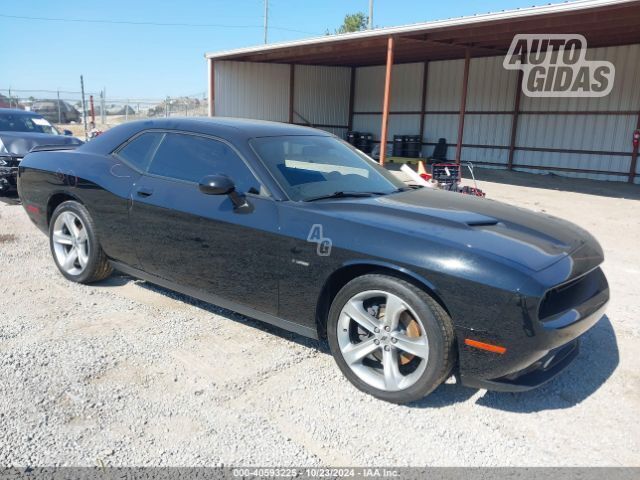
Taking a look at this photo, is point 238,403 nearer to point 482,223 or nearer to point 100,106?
point 482,223

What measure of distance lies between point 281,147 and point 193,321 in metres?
1.45

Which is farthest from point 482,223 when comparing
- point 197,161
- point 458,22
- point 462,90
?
point 462,90

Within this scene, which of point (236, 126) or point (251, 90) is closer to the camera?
point (236, 126)

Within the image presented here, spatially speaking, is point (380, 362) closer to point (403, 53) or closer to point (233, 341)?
point (233, 341)

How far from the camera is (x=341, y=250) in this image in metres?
2.97

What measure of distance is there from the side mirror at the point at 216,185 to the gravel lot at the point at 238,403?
1040 millimetres

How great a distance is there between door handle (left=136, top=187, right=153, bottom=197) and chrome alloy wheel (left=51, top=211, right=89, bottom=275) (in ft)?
2.74

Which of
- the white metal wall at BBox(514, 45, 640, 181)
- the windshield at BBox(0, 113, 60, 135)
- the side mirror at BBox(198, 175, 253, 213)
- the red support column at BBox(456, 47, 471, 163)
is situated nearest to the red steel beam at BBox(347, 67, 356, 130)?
the white metal wall at BBox(514, 45, 640, 181)

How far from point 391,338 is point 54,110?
32.1 m

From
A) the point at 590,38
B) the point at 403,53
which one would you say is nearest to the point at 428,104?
the point at 403,53

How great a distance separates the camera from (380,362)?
10.0 ft

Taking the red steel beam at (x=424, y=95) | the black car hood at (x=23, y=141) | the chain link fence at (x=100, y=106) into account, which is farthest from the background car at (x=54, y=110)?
the black car hood at (x=23, y=141)

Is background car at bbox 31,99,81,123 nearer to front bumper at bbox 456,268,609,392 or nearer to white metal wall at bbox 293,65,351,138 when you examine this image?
white metal wall at bbox 293,65,351,138

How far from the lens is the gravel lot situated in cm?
248
